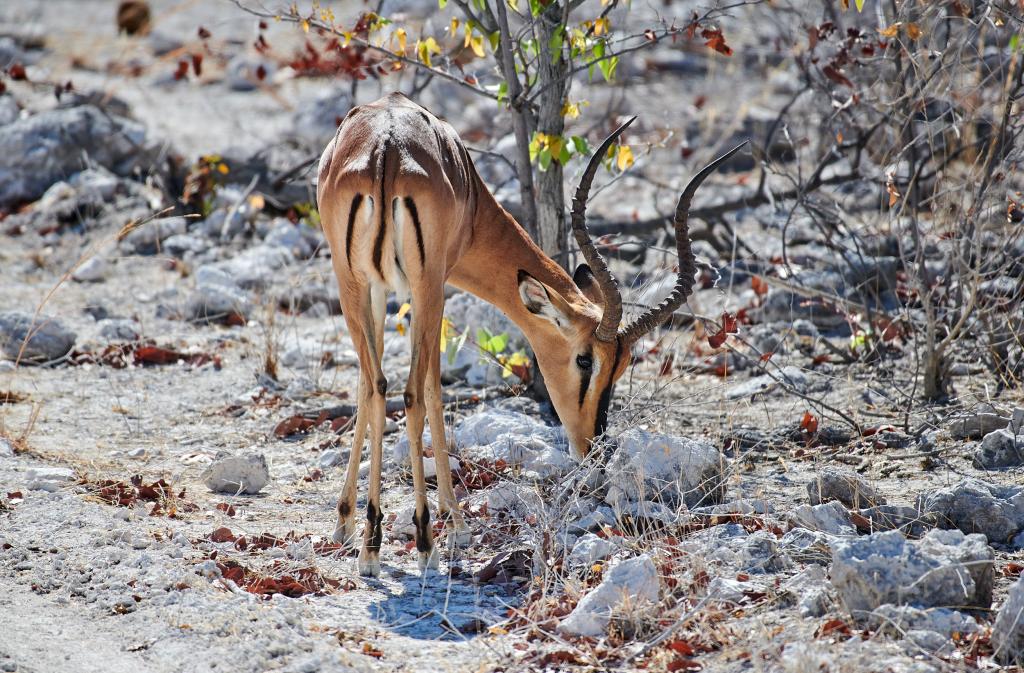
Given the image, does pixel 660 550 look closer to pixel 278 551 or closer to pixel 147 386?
pixel 278 551

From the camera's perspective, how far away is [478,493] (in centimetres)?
571

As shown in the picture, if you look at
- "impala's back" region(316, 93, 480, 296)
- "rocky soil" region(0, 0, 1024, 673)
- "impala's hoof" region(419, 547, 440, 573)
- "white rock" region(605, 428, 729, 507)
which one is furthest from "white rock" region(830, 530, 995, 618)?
"impala's back" region(316, 93, 480, 296)

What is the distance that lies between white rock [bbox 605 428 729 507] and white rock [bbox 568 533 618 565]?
508mm

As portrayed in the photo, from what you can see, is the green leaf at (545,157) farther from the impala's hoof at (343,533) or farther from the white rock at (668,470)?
the impala's hoof at (343,533)

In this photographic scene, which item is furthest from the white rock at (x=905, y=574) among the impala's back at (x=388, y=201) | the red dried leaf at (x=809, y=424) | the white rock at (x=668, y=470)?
the red dried leaf at (x=809, y=424)

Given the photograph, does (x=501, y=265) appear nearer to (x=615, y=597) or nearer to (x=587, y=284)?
(x=587, y=284)

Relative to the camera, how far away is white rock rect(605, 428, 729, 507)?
5.29 meters

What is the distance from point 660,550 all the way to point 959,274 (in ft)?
9.01

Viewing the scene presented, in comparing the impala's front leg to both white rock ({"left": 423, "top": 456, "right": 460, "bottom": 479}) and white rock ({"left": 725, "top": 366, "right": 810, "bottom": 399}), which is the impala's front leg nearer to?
white rock ({"left": 423, "top": 456, "right": 460, "bottom": 479})

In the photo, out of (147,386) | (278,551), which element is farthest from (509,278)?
(147,386)

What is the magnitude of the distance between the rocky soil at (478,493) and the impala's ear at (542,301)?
2.16ft

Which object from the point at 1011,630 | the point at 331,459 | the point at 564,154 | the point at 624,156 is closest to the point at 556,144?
the point at 564,154

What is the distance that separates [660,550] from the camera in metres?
4.55

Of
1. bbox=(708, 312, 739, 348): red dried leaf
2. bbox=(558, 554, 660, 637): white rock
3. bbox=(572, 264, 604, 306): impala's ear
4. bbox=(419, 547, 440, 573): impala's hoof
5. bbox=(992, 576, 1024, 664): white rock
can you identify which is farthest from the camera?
bbox=(572, 264, 604, 306): impala's ear
